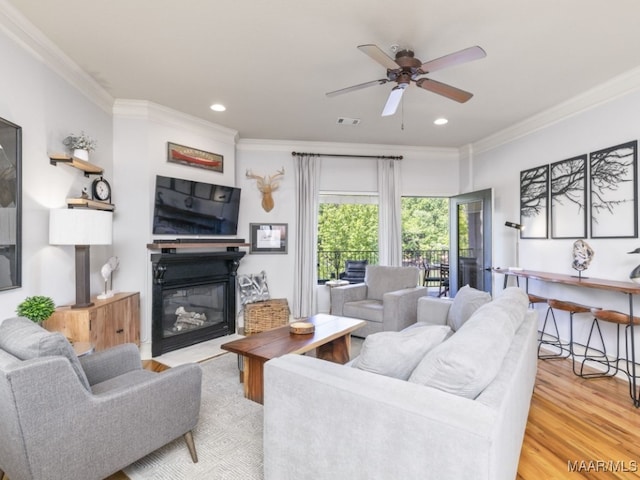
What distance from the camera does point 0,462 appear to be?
59.9 inches

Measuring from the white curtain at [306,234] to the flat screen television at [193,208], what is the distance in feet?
3.39

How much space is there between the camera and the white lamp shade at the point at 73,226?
103 inches

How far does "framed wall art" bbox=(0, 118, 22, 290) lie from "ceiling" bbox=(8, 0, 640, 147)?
897 millimetres

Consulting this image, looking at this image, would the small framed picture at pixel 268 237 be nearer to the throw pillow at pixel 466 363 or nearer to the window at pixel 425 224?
the throw pillow at pixel 466 363

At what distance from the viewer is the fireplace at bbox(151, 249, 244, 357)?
3.82m

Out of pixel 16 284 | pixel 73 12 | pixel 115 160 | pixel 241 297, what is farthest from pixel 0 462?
pixel 241 297

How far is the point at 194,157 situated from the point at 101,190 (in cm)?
124

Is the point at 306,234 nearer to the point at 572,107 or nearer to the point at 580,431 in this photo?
the point at 572,107

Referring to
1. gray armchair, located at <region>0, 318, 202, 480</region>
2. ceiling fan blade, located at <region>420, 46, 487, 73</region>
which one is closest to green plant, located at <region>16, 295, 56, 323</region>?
gray armchair, located at <region>0, 318, 202, 480</region>

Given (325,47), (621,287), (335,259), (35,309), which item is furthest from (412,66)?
(335,259)

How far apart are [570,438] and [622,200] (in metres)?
2.47

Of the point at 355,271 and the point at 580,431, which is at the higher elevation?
the point at 355,271

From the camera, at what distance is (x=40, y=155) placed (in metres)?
2.71

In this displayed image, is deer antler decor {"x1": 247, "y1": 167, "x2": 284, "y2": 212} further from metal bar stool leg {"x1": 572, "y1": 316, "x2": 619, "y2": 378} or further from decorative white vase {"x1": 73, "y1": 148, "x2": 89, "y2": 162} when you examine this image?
metal bar stool leg {"x1": 572, "y1": 316, "x2": 619, "y2": 378}
